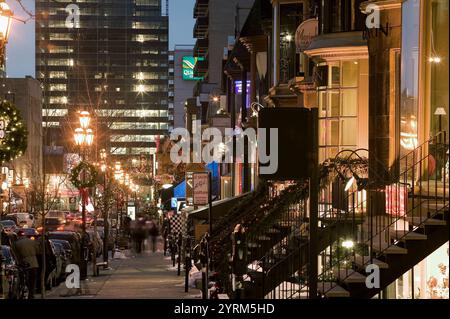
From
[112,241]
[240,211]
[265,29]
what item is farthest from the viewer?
[112,241]

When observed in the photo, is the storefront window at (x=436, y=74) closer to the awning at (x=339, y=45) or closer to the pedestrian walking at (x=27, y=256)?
the awning at (x=339, y=45)

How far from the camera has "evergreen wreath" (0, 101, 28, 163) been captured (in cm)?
1523

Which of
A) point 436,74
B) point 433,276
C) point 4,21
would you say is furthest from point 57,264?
point 436,74


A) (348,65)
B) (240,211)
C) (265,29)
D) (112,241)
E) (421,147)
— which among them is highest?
(265,29)

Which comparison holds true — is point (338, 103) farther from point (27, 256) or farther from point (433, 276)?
point (433, 276)

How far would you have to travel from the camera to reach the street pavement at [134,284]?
948 inches

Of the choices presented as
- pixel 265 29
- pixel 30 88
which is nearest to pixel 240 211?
pixel 265 29

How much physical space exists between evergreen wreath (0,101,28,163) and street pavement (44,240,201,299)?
785cm

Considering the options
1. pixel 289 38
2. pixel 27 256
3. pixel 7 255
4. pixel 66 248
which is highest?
pixel 289 38

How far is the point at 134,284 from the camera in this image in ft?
91.5

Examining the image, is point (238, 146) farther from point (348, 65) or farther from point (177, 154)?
point (177, 154)

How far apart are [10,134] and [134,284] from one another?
1317cm

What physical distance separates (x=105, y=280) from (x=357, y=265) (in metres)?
18.5

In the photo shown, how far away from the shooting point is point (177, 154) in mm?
83562
